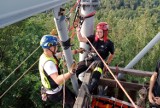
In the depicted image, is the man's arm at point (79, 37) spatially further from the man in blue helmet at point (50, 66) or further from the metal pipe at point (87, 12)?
the man in blue helmet at point (50, 66)

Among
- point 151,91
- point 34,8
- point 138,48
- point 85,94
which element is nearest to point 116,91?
point 151,91

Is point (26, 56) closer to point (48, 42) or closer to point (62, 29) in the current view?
point (48, 42)

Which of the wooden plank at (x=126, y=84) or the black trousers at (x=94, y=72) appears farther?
the wooden plank at (x=126, y=84)

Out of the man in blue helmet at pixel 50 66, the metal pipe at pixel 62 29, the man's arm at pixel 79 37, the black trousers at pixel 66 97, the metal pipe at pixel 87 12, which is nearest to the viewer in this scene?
the metal pipe at pixel 62 29

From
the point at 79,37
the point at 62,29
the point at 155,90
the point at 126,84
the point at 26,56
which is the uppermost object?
the point at 62,29

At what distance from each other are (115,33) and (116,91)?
16547 millimetres

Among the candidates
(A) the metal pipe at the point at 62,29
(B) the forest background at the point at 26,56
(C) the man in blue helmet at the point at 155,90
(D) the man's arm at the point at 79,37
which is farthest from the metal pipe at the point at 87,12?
(B) the forest background at the point at 26,56

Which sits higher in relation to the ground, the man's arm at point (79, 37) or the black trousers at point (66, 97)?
the man's arm at point (79, 37)

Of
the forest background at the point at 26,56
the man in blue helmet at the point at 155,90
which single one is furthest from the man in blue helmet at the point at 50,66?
the forest background at the point at 26,56

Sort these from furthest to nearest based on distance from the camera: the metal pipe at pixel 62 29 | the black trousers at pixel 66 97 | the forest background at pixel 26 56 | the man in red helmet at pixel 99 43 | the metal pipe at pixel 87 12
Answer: the forest background at pixel 26 56 → the man in red helmet at pixel 99 43 → the metal pipe at pixel 87 12 → the black trousers at pixel 66 97 → the metal pipe at pixel 62 29

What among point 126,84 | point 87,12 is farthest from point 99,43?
point 126,84

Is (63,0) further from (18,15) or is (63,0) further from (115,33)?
(115,33)

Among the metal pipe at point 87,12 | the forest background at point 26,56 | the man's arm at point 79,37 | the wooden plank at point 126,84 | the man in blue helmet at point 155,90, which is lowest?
the forest background at point 26,56

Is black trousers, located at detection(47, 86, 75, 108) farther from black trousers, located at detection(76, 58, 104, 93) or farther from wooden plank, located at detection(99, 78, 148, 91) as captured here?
wooden plank, located at detection(99, 78, 148, 91)
